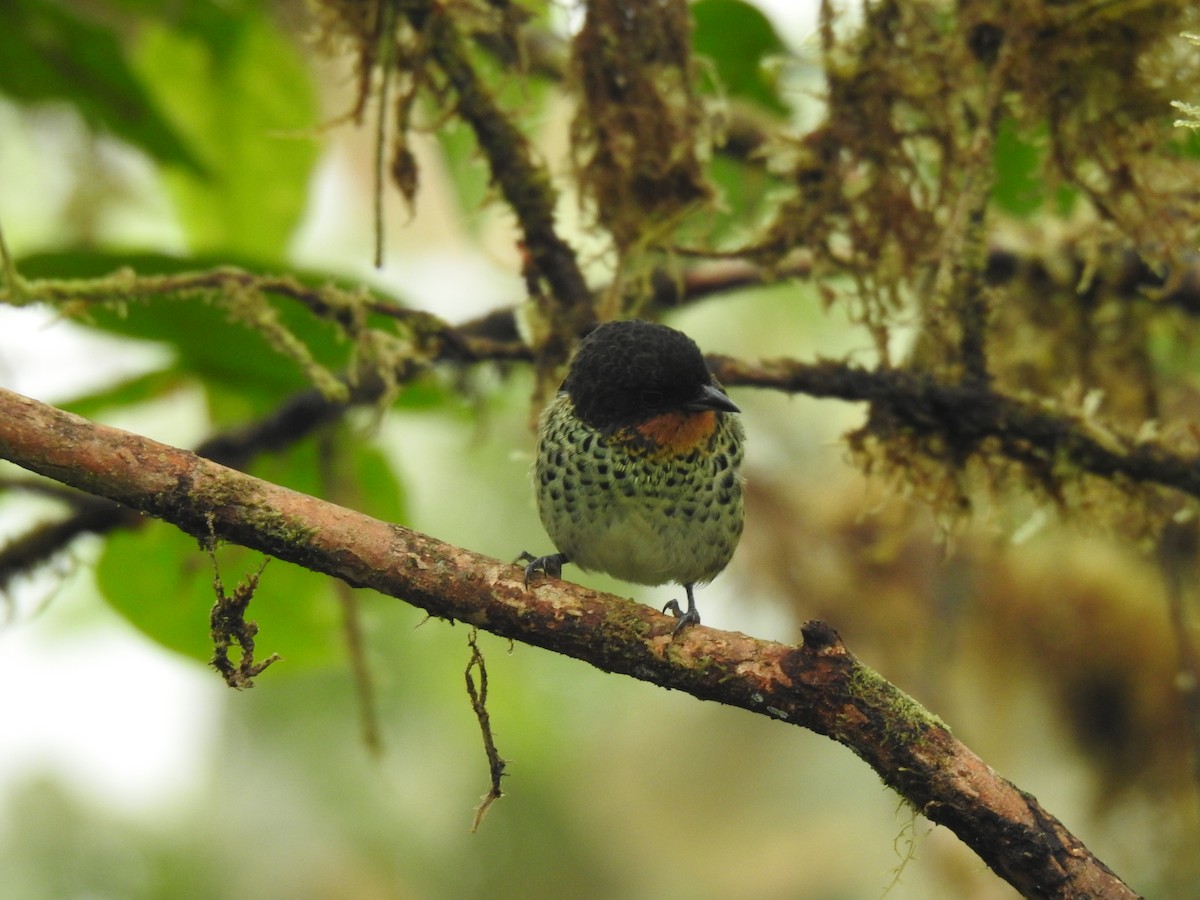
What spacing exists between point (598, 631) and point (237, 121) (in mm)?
2694

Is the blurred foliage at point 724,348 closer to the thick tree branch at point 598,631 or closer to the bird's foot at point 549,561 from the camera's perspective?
the thick tree branch at point 598,631

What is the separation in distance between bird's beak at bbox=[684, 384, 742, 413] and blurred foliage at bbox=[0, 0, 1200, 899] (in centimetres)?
40

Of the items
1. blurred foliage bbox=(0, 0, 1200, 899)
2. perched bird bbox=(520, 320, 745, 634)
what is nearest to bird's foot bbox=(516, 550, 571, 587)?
perched bird bbox=(520, 320, 745, 634)

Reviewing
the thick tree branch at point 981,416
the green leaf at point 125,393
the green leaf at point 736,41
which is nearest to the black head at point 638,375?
the thick tree branch at point 981,416

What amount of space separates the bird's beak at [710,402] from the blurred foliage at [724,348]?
0.40 metres

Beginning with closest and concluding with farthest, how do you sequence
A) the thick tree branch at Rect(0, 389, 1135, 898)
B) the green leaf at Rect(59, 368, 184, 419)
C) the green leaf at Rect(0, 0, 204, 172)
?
the thick tree branch at Rect(0, 389, 1135, 898) → the green leaf at Rect(0, 0, 204, 172) → the green leaf at Rect(59, 368, 184, 419)

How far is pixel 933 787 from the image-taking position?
5.56 feet

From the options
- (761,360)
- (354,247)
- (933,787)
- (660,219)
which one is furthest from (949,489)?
(354,247)

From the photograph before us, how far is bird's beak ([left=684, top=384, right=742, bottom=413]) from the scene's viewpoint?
2541 mm

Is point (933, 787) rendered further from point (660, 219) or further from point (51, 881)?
point (51, 881)

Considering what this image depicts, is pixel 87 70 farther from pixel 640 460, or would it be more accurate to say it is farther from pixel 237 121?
pixel 640 460

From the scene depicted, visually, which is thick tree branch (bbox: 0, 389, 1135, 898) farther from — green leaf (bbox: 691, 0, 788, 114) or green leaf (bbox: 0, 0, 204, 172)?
green leaf (bbox: 691, 0, 788, 114)

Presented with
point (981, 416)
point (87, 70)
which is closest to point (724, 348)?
point (87, 70)

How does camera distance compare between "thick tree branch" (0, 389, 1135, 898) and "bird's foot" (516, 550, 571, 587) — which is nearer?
"thick tree branch" (0, 389, 1135, 898)
